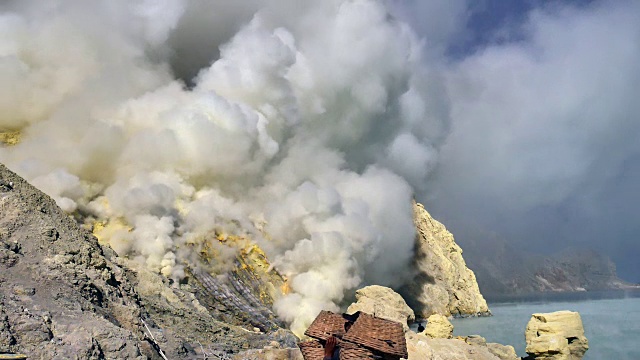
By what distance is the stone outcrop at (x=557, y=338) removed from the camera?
1903 cm

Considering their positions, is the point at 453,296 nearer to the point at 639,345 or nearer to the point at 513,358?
the point at 639,345

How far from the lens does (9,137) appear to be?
122ft

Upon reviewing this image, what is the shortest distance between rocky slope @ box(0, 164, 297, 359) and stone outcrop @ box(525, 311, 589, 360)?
36.8 feet

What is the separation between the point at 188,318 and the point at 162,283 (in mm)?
5149

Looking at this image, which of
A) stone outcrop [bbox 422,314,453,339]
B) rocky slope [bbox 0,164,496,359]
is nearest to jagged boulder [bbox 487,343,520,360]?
stone outcrop [bbox 422,314,453,339]

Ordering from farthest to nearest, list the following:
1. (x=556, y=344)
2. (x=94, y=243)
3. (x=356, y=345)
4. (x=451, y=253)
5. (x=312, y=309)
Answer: (x=451, y=253)
(x=312, y=309)
(x=556, y=344)
(x=94, y=243)
(x=356, y=345)

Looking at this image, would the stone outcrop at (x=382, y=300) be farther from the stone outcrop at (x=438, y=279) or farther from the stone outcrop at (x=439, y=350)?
the stone outcrop at (x=438, y=279)

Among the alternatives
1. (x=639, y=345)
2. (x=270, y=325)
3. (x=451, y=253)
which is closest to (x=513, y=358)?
(x=639, y=345)

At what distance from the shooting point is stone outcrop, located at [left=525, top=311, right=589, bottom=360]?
19.0 meters

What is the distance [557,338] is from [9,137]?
39848mm

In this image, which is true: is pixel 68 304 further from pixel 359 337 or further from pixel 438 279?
pixel 438 279

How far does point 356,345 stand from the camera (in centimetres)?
357

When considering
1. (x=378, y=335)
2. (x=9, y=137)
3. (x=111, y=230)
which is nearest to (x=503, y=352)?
(x=111, y=230)

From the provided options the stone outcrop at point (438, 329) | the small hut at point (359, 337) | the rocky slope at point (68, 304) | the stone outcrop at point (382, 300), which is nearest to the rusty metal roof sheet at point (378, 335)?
the small hut at point (359, 337)
